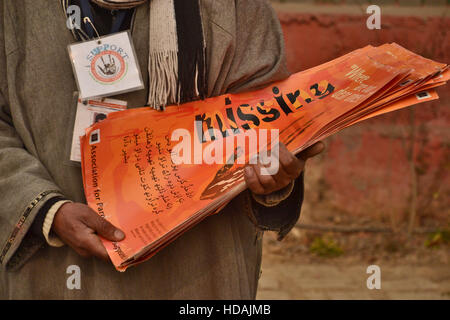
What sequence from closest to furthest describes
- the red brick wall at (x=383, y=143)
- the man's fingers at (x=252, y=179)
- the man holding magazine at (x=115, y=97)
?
the man's fingers at (x=252, y=179), the man holding magazine at (x=115, y=97), the red brick wall at (x=383, y=143)

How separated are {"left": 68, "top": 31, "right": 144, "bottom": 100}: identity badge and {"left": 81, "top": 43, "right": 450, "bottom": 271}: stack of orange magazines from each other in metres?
0.08

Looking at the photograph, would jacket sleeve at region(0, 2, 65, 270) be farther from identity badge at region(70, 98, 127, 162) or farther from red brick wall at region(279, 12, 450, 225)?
red brick wall at region(279, 12, 450, 225)

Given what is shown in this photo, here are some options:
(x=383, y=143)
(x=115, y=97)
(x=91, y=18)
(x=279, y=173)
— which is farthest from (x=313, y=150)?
(x=383, y=143)

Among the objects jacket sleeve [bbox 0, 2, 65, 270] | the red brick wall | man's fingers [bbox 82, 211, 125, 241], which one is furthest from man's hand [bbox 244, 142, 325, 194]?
the red brick wall

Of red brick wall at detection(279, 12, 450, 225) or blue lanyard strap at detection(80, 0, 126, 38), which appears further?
red brick wall at detection(279, 12, 450, 225)

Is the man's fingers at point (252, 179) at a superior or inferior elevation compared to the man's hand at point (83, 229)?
Answer: superior

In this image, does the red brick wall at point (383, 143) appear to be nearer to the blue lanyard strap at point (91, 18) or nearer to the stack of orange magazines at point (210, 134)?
the stack of orange magazines at point (210, 134)

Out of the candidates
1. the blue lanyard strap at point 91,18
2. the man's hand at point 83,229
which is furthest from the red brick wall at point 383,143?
the man's hand at point 83,229

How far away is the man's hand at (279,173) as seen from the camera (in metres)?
1.46

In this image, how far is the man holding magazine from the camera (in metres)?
1.58

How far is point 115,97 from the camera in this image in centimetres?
163

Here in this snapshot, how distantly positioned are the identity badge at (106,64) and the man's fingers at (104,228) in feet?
1.13

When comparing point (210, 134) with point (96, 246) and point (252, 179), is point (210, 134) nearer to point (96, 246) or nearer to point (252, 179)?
point (252, 179)

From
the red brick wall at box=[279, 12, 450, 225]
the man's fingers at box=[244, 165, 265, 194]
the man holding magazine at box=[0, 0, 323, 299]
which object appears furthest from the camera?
the red brick wall at box=[279, 12, 450, 225]
